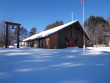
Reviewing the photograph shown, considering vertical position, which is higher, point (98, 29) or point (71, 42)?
point (98, 29)

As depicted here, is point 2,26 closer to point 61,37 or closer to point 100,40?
point 61,37

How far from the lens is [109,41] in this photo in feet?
125

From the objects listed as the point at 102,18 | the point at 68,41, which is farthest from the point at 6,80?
the point at 102,18

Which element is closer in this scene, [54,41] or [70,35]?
[54,41]

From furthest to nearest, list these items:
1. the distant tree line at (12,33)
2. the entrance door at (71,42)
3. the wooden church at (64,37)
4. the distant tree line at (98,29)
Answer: the distant tree line at (98,29) → the distant tree line at (12,33) → the entrance door at (71,42) → the wooden church at (64,37)

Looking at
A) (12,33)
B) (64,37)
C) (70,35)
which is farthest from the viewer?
(12,33)

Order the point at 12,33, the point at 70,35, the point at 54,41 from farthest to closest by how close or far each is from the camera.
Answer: the point at 12,33, the point at 70,35, the point at 54,41

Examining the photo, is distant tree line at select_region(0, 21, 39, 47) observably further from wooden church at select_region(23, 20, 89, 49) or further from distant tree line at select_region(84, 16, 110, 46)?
distant tree line at select_region(84, 16, 110, 46)

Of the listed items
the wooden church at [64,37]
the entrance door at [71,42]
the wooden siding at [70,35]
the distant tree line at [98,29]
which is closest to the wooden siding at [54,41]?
the wooden church at [64,37]

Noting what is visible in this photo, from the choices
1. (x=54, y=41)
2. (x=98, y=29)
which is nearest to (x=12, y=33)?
(x=54, y=41)

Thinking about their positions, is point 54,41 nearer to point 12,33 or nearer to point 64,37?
point 64,37

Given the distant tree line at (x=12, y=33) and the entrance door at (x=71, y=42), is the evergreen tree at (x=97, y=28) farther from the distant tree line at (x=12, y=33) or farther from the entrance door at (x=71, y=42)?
the distant tree line at (x=12, y=33)

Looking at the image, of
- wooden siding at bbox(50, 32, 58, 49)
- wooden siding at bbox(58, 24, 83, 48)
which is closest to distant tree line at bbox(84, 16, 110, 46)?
wooden siding at bbox(58, 24, 83, 48)

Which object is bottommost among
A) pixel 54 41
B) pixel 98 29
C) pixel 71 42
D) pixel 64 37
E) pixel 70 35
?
pixel 71 42
